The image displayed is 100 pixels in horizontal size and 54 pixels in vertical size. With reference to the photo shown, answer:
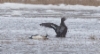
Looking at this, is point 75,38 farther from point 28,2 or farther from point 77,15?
point 28,2

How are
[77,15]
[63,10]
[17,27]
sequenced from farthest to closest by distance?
1. [63,10]
2. [77,15]
3. [17,27]

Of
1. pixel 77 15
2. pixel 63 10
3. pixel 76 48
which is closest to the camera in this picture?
pixel 76 48

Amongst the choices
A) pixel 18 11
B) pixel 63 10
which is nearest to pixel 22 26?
pixel 18 11

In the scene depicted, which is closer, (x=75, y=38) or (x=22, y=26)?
(x=75, y=38)

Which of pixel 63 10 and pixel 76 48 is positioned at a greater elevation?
pixel 76 48

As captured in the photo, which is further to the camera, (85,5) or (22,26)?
(85,5)

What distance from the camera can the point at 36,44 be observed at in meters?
13.5

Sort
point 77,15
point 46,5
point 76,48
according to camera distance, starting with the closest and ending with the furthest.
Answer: point 76,48 < point 77,15 < point 46,5

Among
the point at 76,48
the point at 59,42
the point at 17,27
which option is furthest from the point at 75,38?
the point at 17,27

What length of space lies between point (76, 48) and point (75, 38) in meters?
2.64

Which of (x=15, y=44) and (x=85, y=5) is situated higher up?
(x=15, y=44)

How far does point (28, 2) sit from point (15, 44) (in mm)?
19867

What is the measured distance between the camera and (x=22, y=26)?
64.1 feet

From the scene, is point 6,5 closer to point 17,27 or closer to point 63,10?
point 63,10
